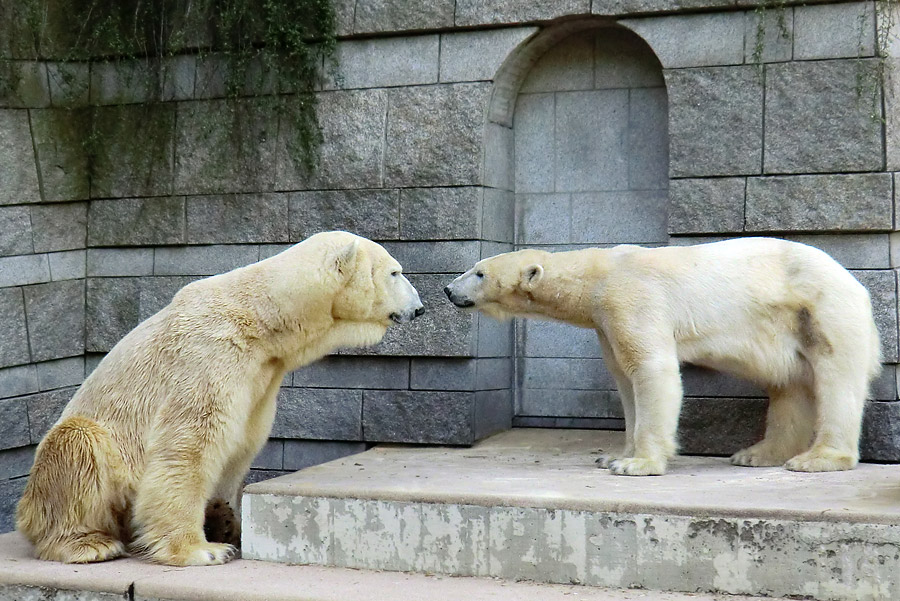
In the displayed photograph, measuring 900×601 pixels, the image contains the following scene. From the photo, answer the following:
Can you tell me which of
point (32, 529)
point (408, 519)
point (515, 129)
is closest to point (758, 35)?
Result: point (515, 129)

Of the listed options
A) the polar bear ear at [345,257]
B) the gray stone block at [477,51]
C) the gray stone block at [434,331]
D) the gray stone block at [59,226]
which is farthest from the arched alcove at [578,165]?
the gray stone block at [59,226]

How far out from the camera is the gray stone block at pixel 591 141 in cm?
657

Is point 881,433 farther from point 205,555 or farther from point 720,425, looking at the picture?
point 205,555

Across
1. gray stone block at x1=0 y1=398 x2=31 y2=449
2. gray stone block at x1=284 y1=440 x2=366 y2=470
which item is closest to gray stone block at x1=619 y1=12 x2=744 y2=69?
gray stone block at x1=284 y1=440 x2=366 y2=470

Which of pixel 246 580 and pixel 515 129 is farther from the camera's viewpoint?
pixel 515 129

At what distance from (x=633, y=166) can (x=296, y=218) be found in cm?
212

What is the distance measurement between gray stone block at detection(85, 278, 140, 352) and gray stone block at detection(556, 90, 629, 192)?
289 cm

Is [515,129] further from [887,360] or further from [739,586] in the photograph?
[739,586]

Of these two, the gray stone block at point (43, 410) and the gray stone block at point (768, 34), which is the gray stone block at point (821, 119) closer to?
the gray stone block at point (768, 34)

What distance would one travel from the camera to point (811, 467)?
16.3ft

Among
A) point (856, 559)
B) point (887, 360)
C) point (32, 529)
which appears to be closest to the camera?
point (856, 559)

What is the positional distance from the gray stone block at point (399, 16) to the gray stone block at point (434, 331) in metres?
1.52

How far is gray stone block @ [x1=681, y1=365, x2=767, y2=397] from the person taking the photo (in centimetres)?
586

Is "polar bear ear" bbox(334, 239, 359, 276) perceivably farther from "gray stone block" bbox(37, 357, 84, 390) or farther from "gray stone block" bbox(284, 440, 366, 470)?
"gray stone block" bbox(37, 357, 84, 390)
